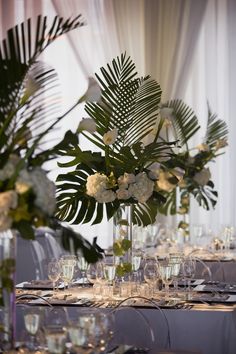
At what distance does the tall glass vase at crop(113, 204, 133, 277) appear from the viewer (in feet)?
17.7

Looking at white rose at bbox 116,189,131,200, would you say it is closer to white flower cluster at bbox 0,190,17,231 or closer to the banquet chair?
the banquet chair

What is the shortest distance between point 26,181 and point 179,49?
287 inches

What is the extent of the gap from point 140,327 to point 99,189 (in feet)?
3.50

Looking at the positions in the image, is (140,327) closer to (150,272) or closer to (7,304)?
(150,272)

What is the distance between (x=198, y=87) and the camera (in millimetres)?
10578

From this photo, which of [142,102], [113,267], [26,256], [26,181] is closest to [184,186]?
[26,256]

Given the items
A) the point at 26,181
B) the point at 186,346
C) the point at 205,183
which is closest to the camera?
the point at 26,181

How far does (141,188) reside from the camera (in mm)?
5293

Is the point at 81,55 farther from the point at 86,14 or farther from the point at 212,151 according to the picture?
the point at 212,151

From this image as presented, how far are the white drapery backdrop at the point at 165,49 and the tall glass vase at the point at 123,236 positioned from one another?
15.2 feet

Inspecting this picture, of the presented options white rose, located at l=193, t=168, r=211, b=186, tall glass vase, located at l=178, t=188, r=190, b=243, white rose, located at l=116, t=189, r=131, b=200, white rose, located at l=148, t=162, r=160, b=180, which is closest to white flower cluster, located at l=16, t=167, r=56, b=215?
white rose, located at l=116, t=189, r=131, b=200

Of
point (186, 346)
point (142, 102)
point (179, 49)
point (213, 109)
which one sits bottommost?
point (186, 346)

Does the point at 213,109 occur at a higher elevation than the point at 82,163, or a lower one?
higher

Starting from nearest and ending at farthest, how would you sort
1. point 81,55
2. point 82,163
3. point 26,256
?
point 82,163 < point 26,256 < point 81,55
